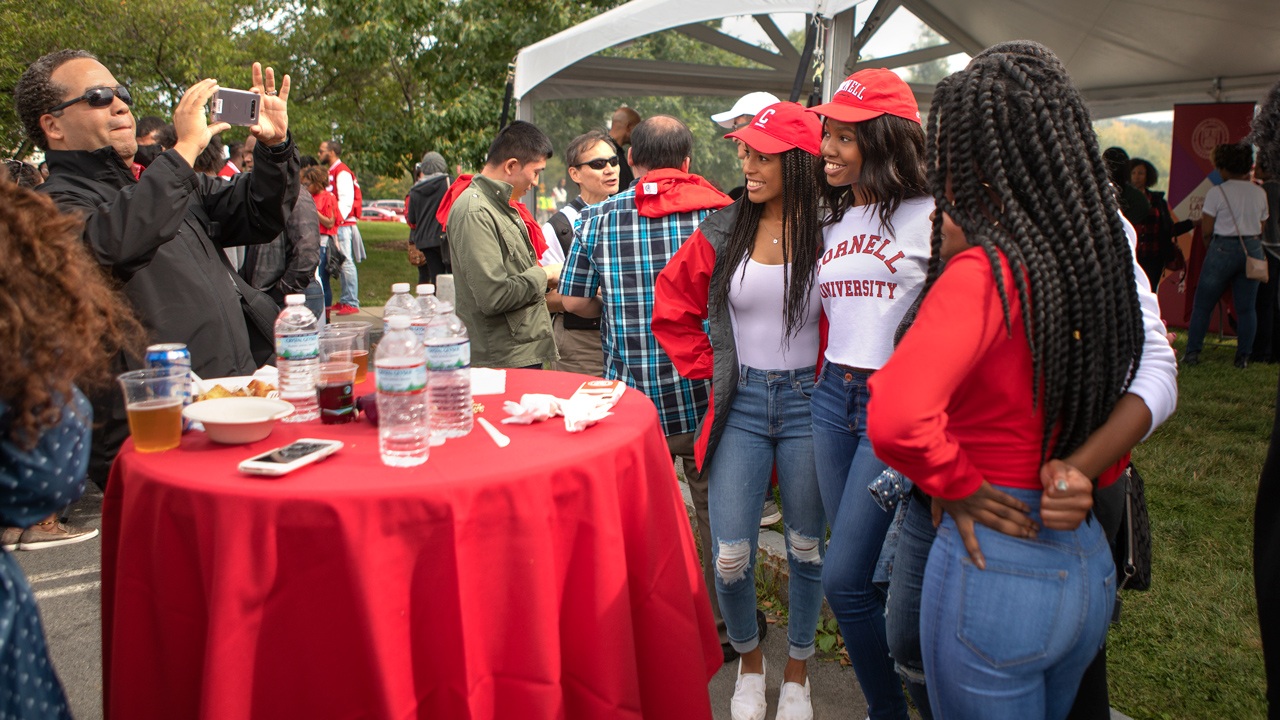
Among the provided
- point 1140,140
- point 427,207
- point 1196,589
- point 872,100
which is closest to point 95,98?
point 872,100

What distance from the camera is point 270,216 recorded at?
11.1ft

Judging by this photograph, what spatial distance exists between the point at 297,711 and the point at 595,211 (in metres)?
2.28

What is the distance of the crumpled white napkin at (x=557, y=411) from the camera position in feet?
7.20

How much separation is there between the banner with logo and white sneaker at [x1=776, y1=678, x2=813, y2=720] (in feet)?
30.9

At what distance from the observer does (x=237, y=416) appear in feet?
6.91

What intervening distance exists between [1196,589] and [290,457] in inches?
144

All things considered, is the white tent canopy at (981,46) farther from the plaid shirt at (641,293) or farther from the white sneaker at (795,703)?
the white sneaker at (795,703)

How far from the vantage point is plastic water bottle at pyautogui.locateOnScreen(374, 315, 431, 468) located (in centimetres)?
193

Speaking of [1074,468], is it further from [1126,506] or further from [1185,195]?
[1185,195]

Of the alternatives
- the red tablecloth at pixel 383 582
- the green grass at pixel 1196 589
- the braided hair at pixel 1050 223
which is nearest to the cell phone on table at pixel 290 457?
the red tablecloth at pixel 383 582

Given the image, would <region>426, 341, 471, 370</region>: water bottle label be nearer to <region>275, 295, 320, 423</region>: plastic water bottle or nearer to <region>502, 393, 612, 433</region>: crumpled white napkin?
<region>502, 393, 612, 433</region>: crumpled white napkin

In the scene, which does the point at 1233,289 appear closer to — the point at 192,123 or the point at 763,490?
the point at 763,490

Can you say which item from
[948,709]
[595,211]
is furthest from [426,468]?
[595,211]

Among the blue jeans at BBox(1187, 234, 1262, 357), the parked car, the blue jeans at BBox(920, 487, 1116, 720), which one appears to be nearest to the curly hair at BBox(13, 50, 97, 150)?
the blue jeans at BBox(920, 487, 1116, 720)
